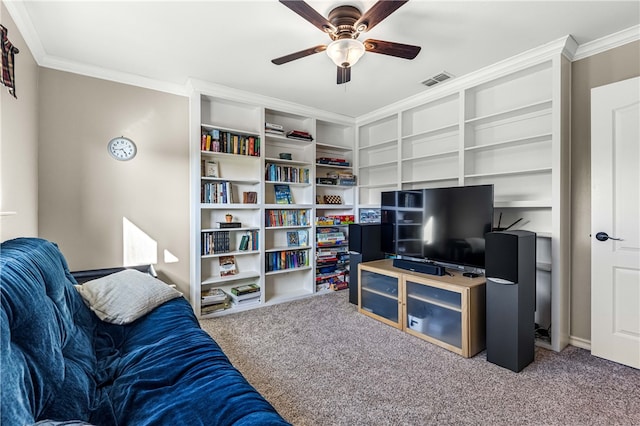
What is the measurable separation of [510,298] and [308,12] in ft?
7.26

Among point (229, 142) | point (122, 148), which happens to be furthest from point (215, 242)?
point (122, 148)

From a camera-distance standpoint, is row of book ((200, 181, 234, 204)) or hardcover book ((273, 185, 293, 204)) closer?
row of book ((200, 181, 234, 204))

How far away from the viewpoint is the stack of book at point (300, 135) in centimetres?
363

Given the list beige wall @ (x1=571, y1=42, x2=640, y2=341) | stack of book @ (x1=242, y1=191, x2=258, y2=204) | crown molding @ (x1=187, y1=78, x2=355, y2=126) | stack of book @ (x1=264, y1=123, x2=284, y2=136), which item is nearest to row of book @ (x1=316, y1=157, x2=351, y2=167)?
crown molding @ (x1=187, y1=78, x2=355, y2=126)

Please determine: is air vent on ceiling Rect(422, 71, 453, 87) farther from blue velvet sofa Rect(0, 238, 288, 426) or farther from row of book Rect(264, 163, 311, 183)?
blue velvet sofa Rect(0, 238, 288, 426)

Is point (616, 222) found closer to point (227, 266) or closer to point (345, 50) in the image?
point (345, 50)

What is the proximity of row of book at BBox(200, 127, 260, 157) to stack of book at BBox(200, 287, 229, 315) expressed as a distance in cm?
154

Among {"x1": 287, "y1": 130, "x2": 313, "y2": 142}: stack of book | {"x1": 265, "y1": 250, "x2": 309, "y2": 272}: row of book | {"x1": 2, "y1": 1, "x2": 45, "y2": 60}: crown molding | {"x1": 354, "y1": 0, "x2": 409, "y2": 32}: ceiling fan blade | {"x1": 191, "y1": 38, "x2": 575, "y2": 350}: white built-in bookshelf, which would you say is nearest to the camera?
{"x1": 354, "y1": 0, "x2": 409, "y2": 32}: ceiling fan blade

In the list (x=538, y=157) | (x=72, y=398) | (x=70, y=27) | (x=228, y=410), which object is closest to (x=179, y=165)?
(x=70, y=27)

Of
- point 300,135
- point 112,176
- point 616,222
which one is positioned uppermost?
point 300,135

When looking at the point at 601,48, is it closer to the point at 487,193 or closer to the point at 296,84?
the point at 487,193

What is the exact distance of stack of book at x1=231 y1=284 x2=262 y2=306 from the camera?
324cm

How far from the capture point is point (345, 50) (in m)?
1.83

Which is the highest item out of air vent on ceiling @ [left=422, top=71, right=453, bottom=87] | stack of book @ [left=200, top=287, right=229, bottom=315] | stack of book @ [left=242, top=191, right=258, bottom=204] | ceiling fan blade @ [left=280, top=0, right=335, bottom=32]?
air vent on ceiling @ [left=422, top=71, right=453, bottom=87]
